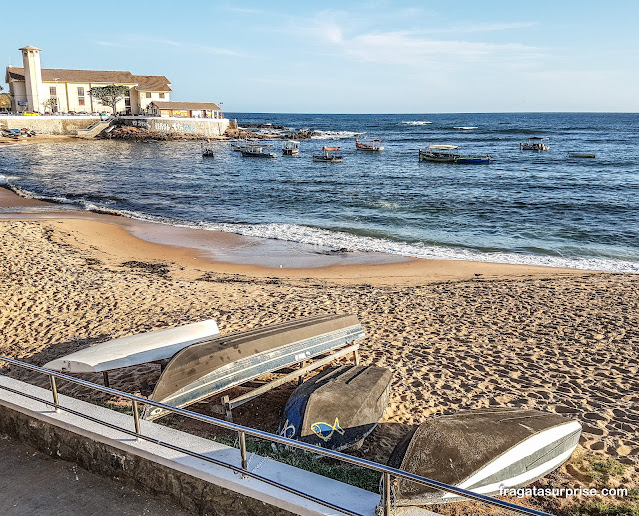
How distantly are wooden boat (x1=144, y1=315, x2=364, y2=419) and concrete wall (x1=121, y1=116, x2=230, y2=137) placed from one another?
74.4 m

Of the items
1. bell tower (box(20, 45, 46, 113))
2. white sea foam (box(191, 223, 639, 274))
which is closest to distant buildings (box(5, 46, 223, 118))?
bell tower (box(20, 45, 46, 113))

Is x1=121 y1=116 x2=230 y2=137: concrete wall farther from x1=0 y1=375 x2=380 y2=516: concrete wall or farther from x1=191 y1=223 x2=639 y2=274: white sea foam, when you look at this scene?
x1=0 y1=375 x2=380 y2=516: concrete wall

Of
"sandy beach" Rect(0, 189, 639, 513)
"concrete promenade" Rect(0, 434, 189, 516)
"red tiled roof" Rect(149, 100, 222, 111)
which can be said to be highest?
"red tiled roof" Rect(149, 100, 222, 111)

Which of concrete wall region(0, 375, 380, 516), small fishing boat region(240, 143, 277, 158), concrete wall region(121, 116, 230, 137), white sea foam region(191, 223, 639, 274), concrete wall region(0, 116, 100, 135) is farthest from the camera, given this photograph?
concrete wall region(121, 116, 230, 137)

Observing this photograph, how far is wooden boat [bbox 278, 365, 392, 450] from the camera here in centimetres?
575

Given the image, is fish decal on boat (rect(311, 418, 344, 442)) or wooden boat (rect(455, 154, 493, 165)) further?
wooden boat (rect(455, 154, 493, 165))

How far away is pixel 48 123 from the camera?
7025cm

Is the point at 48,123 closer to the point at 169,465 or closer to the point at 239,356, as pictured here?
the point at 239,356

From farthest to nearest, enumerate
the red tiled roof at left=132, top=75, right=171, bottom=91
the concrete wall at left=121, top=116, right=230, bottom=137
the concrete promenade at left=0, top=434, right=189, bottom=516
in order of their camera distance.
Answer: the red tiled roof at left=132, top=75, right=171, bottom=91 → the concrete wall at left=121, top=116, right=230, bottom=137 → the concrete promenade at left=0, top=434, right=189, bottom=516

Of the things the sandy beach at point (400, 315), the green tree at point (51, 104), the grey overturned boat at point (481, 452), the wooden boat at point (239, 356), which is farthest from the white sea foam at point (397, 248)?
the green tree at point (51, 104)

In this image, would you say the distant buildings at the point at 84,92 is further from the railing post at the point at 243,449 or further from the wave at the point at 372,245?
the railing post at the point at 243,449

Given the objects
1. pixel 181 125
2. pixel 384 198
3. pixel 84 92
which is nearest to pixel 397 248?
pixel 384 198

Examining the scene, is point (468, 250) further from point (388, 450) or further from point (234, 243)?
point (388, 450)

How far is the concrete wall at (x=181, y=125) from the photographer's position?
7544 cm
